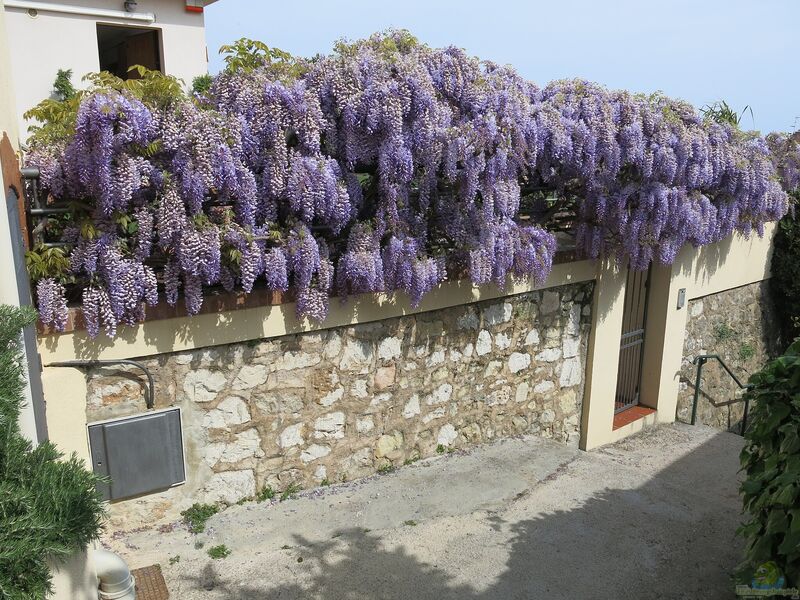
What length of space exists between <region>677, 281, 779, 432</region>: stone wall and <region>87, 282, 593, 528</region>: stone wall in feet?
8.46

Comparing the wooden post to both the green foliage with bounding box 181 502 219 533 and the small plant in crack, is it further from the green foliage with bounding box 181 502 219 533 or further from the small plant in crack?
the small plant in crack

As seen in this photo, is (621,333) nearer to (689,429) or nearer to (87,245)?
(689,429)

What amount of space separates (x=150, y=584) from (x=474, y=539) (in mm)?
1979

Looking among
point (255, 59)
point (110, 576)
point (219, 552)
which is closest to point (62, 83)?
point (255, 59)

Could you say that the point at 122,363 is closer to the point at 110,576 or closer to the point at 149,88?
the point at 110,576

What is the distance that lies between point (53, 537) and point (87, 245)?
1815 mm

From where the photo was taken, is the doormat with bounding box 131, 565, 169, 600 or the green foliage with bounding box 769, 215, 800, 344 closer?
the doormat with bounding box 131, 565, 169, 600

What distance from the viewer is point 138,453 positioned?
3904mm

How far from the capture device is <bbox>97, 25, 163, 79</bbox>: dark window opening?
10.3 m

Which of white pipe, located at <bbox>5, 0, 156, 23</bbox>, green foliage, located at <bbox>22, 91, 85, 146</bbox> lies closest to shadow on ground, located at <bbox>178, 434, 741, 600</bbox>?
green foliage, located at <bbox>22, 91, 85, 146</bbox>

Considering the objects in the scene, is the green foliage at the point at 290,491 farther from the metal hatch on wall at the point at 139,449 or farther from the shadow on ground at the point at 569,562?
the metal hatch on wall at the point at 139,449

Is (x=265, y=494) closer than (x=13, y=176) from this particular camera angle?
No

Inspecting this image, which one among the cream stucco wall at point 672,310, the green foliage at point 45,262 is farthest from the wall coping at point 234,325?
the cream stucco wall at point 672,310

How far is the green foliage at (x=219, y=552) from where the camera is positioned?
389cm
